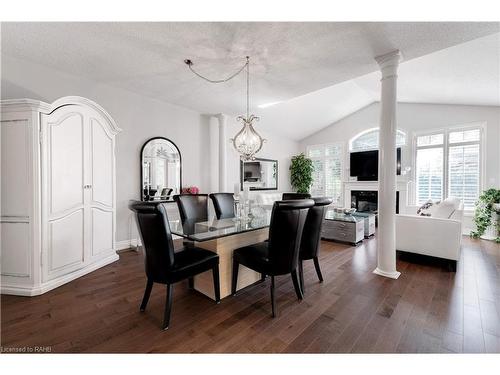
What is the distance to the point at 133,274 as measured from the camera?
2.79m

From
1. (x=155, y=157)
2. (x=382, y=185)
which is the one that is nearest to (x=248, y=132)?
(x=382, y=185)

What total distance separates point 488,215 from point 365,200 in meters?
2.53

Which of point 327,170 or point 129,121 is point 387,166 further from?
point 327,170

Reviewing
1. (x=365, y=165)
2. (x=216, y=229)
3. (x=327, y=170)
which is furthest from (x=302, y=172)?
(x=216, y=229)

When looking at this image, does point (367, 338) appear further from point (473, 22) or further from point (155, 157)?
point (155, 157)

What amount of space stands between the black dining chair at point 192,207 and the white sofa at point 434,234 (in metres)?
2.89

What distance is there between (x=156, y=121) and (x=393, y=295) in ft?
14.5

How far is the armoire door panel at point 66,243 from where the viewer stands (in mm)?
2422

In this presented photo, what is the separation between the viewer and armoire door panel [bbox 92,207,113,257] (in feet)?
9.50

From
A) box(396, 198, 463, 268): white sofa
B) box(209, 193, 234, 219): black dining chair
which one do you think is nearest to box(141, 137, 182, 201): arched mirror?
box(209, 193, 234, 219): black dining chair

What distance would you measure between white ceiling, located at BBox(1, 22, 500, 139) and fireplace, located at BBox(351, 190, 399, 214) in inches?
119

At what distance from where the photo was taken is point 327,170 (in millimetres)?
7387

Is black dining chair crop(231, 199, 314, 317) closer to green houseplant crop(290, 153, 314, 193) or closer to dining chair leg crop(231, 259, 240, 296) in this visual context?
dining chair leg crop(231, 259, 240, 296)

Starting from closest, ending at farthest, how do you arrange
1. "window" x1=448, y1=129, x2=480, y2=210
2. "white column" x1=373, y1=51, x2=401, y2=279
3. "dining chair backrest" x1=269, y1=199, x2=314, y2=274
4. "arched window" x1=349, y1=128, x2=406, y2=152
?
"dining chair backrest" x1=269, y1=199, x2=314, y2=274
"white column" x1=373, y1=51, x2=401, y2=279
"window" x1=448, y1=129, x2=480, y2=210
"arched window" x1=349, y1=128, x2=406, y2=152
